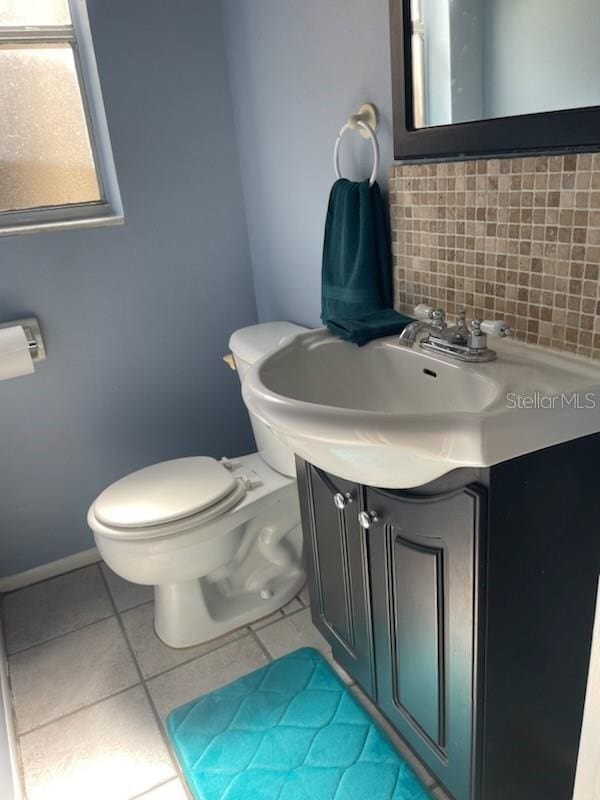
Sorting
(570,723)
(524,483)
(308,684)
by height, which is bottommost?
(308,684)

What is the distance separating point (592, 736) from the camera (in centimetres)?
93

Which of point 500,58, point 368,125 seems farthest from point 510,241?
point 368,125

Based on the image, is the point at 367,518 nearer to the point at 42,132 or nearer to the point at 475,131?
the point at 475,131

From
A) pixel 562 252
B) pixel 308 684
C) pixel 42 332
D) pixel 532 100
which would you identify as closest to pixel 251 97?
pixel 42 332

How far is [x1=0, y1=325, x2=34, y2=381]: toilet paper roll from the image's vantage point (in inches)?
71.7

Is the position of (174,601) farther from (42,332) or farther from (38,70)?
(38,70)

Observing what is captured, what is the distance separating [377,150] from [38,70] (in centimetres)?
120

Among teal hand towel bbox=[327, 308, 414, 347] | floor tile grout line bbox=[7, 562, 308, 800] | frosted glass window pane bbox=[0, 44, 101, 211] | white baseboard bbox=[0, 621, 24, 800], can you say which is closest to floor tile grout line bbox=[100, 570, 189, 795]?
floor tile grout line bbox=[7, 562, 308, 800]

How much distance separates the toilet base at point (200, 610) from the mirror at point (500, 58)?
4.55 feet

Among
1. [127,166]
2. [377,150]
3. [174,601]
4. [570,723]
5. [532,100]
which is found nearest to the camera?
[532,100]

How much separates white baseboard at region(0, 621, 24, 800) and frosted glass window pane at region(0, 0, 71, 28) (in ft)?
6.18

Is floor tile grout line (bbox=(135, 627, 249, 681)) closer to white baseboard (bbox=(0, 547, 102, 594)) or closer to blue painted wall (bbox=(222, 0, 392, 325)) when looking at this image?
white baseboard (bbox=(0, 547, 102, 594))

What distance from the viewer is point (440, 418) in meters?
0.86

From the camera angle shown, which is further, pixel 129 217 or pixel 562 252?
pixel 129 217
